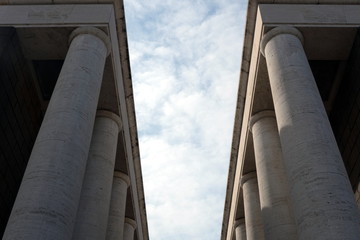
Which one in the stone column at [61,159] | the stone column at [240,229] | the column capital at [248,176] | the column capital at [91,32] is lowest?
the stone column at [61,159]

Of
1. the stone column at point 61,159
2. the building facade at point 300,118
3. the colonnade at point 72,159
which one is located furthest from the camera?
the building facade at point 300,118

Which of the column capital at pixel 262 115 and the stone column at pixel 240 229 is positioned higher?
the column capital at pixel 262 115

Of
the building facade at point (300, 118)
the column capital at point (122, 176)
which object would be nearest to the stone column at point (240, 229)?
the building facade at point (300, 118)

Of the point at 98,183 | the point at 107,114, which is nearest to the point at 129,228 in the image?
the point at 107,114

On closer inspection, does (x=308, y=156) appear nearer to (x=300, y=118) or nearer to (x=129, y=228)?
(x=300, y=118)

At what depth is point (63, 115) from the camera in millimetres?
18422

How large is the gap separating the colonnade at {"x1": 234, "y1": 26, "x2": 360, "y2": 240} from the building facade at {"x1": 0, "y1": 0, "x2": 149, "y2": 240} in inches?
361

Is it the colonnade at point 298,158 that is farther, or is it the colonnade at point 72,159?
the colonnade at point 298,158

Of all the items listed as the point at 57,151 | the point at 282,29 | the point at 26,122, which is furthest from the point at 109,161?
the point at 282,29

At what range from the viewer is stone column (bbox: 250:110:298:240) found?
2391 cm

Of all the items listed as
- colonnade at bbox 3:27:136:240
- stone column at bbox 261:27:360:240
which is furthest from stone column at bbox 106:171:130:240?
stone column at bbox 261:27:360:240

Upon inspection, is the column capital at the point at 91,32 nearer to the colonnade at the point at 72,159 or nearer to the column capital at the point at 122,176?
the colonnade at the point at 72,159

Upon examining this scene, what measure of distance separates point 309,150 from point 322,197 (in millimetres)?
2317

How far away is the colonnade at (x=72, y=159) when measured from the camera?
585 inches
